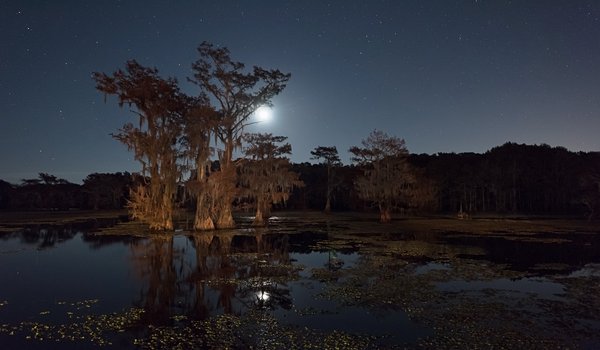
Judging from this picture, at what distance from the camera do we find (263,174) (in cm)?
4894

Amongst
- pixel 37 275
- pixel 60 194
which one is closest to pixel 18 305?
pixel 37 275

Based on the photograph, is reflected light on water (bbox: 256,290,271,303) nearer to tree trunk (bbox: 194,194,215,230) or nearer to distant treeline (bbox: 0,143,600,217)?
tree trunk (bbox: 194,194,215,230)

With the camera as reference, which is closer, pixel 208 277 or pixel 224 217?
pixel 208 277

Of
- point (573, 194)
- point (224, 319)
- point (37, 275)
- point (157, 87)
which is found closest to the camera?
point (224, 319)

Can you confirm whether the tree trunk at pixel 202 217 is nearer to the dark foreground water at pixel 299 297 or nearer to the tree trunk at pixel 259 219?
the tree trunk at pixel 259 219

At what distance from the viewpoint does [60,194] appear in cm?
9925

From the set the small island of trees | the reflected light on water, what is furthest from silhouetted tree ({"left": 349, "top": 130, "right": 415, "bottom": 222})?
the reflected light on water

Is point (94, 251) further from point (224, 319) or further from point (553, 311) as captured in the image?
point (553, 311)

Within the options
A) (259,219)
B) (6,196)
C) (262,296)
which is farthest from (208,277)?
(6,196)

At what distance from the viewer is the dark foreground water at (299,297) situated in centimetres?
995

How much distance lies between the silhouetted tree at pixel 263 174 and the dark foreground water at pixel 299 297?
64.1ft

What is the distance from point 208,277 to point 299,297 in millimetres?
4984

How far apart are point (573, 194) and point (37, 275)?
9336 centimetres

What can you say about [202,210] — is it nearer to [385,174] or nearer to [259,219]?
[259,219]
